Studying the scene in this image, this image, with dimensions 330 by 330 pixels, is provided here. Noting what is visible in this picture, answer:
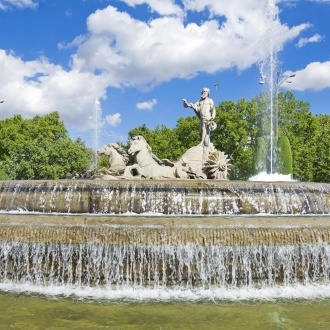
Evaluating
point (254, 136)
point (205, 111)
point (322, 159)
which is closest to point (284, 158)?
point (322, 159)

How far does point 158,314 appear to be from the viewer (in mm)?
6621

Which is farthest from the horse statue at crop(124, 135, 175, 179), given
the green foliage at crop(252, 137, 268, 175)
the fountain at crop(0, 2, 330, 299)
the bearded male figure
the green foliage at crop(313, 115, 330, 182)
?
the green foliage at crop(313, 115, 330, 182)

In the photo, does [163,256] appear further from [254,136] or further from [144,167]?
[254,136]

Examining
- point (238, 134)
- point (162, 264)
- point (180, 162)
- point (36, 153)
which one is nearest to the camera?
point (162, 264)

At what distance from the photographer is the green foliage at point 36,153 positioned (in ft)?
126

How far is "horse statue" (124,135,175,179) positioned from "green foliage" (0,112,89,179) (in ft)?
81.4

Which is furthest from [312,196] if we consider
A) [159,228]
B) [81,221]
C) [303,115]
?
[303,115]

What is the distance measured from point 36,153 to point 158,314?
1340 inches

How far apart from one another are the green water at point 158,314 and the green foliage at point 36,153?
105ft

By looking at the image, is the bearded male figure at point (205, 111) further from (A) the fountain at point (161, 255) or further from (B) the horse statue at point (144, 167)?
(A) the fountain at point (161, 255)

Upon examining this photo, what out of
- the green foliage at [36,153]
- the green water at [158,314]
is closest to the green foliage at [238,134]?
the green foliage at [36,153]

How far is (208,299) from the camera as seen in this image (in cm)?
744

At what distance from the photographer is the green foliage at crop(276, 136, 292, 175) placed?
30.7 metres

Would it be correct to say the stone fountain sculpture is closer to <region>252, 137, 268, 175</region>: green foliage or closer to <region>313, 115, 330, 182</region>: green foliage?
<region>252, 137, 268, 175</region>: green foliage
